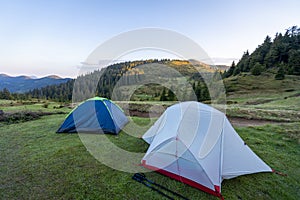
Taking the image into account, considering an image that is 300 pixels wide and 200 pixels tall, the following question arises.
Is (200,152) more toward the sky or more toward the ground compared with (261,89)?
more toward the ground

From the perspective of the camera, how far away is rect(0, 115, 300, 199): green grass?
130 inches

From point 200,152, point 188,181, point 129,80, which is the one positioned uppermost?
point 129,80

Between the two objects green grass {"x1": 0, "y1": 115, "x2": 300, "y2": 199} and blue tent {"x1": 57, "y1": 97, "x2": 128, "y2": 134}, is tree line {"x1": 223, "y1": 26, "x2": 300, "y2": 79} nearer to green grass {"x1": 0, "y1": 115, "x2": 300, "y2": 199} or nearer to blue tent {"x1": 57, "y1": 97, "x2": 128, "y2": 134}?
green grass {"x1": 0, "y1": 115, "x2": 300, "y2": 199}

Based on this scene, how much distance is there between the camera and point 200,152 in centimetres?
366

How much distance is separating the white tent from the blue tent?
10.4ft

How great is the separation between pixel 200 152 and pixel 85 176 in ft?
9.34

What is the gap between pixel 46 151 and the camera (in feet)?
16.5

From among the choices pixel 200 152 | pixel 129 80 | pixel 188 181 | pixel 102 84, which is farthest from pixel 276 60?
pixel 188 181

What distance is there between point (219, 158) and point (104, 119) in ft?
16.3

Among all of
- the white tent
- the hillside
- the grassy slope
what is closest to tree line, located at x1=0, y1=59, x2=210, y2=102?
the hillside

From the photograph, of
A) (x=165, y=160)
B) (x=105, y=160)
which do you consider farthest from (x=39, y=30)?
(x=165, y=160)

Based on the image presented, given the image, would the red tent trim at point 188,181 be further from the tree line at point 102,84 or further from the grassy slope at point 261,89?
the tree line at point 102,84

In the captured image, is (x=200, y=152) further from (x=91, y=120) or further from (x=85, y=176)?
(x=91, y=120)

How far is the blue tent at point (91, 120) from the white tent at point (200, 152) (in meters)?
3.18
